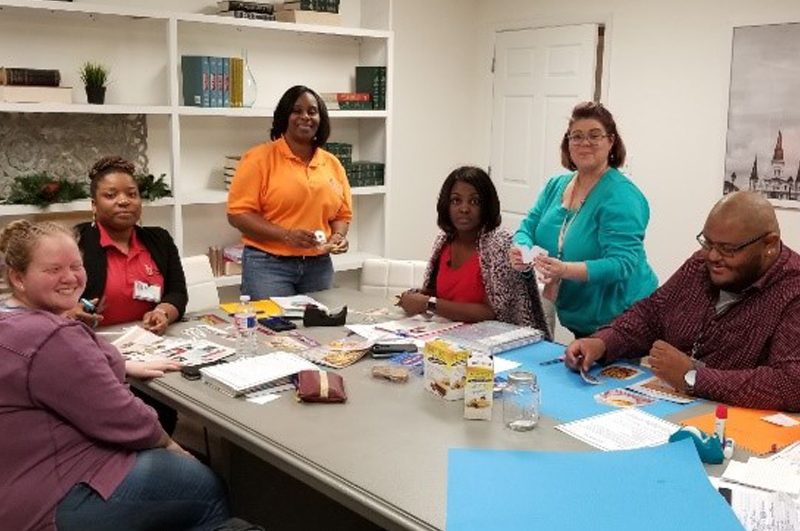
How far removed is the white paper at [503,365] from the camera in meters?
2.45

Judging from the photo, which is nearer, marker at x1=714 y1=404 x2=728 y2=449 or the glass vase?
marker at x1=714 y1=404 x2=728 y2=449

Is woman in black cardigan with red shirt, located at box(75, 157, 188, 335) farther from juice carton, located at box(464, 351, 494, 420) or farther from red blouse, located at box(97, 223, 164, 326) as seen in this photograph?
juice carton, located at box(464, 351, 494, 420)

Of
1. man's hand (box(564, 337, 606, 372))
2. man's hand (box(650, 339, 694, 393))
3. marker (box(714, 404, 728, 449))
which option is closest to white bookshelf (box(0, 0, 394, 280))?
man's hand (box(564, 337, 606, 372))

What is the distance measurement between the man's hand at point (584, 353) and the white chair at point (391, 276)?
4.39 ft

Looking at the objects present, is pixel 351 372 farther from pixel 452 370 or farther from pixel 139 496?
pixel 139 496

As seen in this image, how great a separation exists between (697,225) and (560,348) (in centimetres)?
243

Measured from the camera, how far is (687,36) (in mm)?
4684

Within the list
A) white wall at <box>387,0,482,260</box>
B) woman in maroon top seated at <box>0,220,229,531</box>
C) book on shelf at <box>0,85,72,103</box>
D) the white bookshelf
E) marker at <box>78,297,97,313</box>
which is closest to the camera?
woman in maroon top seated at <box>0,220,229,531</box>

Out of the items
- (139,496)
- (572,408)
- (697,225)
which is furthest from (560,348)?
(697,225)

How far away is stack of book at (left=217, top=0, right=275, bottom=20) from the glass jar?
10.3ft

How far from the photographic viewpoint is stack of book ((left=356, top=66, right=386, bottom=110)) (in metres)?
5.09

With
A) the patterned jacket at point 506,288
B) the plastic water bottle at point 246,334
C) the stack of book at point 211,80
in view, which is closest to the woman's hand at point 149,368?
the plastic water bottle at point 246,334

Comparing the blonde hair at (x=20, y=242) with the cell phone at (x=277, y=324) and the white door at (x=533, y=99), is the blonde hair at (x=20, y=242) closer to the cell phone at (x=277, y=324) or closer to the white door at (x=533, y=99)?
the cell phone at (x=277, y=324)

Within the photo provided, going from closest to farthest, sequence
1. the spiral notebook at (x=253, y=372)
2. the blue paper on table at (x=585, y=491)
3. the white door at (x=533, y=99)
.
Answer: the blue paper on table at (x=585, y=491)
the spiral notebook at (x=253, y=372)
the white door at (x=533, y=99)
